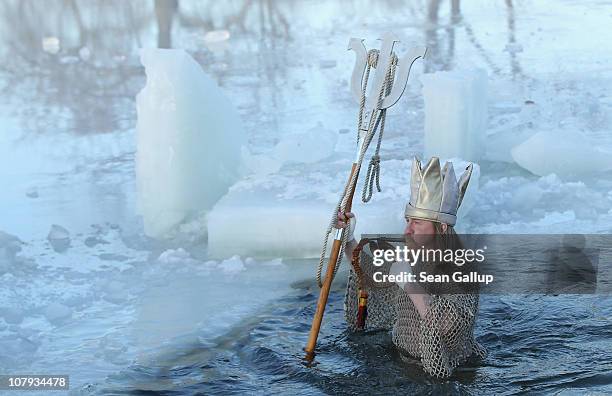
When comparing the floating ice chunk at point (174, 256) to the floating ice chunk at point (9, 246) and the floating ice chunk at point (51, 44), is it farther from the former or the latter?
the floating ice chunk at point (51, 44)

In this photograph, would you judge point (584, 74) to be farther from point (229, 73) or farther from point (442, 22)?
point (229, 73)

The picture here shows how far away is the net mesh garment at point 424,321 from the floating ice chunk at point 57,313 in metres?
1.40

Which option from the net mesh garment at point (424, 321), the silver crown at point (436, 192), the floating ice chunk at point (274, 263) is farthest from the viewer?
the floating ice chunk at point (274, 263)

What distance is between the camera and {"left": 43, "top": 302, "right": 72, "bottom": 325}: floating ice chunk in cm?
496

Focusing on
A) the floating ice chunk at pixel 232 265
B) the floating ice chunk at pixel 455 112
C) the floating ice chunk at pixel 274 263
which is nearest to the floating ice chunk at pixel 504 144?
the floating ice chunk at pixel 455 112

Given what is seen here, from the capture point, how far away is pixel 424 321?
4.15 m

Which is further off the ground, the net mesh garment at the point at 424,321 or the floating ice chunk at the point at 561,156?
the floating ice chunk at the point at 561,156

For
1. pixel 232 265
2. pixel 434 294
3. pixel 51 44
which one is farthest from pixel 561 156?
pixel 51 44

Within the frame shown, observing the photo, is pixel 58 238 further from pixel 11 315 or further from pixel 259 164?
pixel 259 164

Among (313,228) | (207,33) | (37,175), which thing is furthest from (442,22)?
(313,228)

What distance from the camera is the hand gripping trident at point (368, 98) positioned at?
167 inches

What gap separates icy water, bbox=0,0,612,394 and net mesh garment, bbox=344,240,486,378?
87mm

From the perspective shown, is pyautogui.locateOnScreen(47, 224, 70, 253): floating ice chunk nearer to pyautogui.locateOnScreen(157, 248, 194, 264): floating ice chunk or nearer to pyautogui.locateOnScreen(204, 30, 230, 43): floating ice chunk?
pyautogui.locateOnScreen(157, 248, 194, 264): floating ice chunk

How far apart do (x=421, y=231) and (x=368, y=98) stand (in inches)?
25.9
